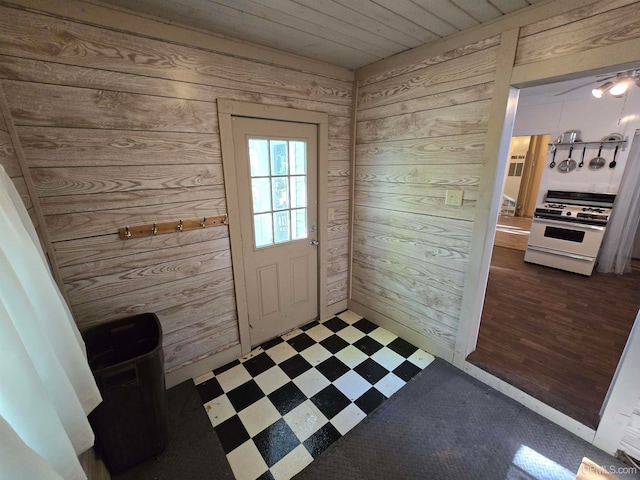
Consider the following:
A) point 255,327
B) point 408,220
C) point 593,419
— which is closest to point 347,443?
point 255,327

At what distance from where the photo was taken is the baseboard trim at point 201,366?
197cm

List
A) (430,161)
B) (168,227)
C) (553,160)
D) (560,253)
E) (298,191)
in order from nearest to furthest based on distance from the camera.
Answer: (168,227)
(430,161)
(298,191)
(560,253)
(553,160)

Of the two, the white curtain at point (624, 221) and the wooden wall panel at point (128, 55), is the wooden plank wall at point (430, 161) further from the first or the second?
the white curtain at point (624, 221)

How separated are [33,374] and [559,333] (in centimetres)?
343

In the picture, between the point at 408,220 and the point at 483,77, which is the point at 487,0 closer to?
the point at 483,77

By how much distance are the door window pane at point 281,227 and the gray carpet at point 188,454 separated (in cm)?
134

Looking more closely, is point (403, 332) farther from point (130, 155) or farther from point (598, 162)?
point (598, 162)

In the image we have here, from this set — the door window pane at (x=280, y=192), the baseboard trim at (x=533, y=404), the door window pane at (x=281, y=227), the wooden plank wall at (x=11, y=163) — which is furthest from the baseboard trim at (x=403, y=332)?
the wooden plank wall at (x=11, y=163)

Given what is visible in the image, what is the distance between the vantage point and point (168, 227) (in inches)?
68.4

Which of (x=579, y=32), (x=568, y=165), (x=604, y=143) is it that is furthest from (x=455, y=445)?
(x=604, y=143)

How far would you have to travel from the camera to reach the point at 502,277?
371cm

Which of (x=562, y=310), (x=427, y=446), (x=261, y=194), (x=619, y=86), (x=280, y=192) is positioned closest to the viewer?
(x=427, y=446)

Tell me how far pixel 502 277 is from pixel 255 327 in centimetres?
337

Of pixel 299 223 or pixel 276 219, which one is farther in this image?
pixel 299 223
